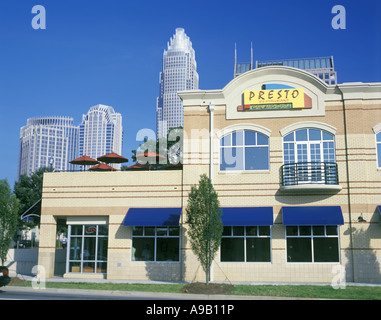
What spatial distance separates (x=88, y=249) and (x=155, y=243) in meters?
3.80

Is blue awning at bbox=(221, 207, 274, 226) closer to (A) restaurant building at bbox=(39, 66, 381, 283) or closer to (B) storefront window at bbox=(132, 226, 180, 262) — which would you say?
(A) restaurant building at bbox=(39, 66, 381, 283)

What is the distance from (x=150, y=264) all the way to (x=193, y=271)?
226 centimetres

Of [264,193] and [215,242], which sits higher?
[264,193]

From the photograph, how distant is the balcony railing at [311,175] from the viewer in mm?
20202

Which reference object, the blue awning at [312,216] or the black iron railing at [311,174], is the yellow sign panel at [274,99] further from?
the blue awning at [312,216]

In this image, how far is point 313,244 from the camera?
20266 millimetres

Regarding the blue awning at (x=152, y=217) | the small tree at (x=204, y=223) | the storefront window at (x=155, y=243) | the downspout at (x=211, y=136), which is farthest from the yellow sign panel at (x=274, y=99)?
the storefront window at (x=155, y=243)

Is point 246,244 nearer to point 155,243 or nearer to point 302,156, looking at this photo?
point 155,243

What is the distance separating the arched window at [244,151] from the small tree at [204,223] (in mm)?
3453
